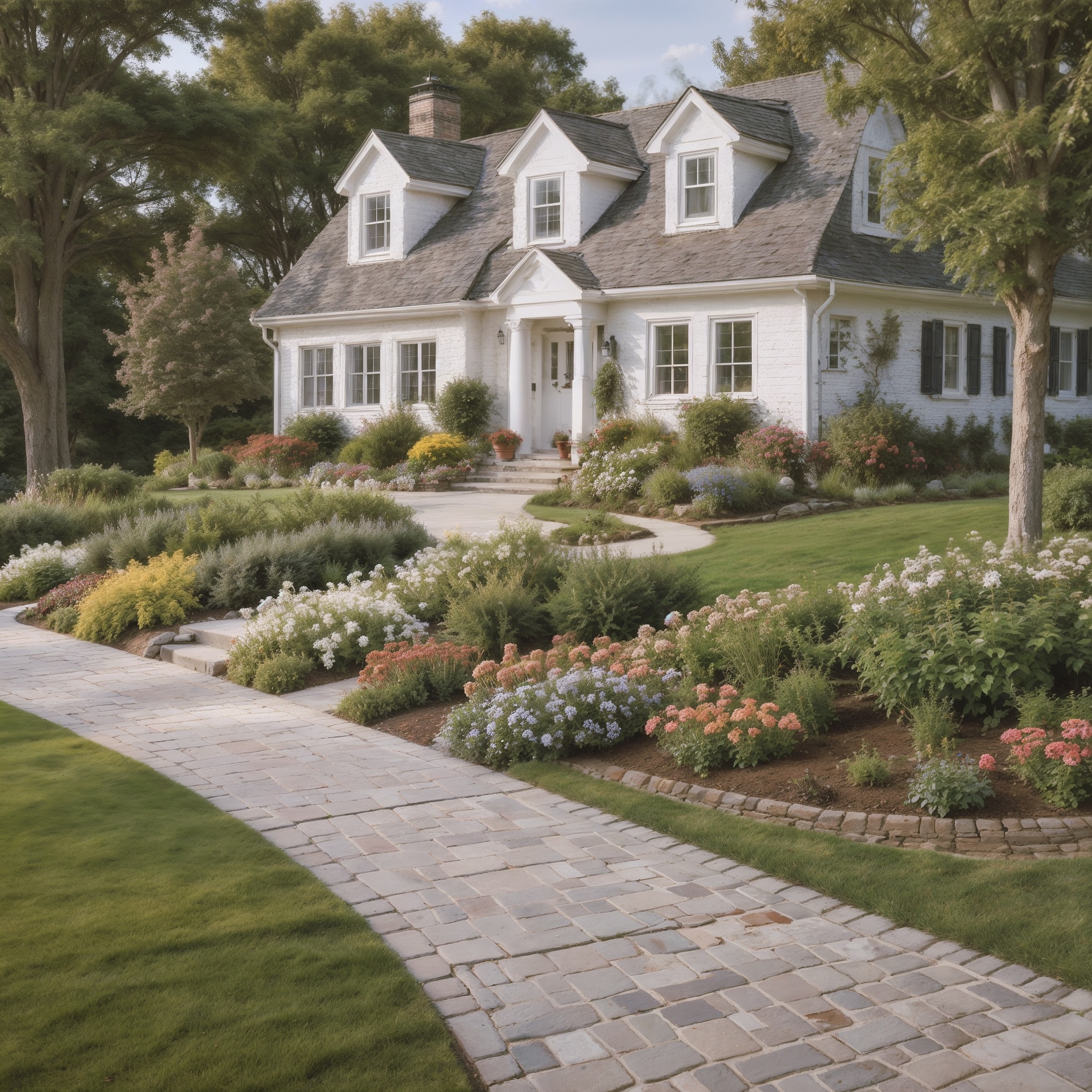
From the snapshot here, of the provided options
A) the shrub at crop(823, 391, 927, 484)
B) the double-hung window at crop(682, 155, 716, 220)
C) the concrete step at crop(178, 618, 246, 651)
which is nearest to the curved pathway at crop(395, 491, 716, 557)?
the concrete step at crop(178, 618, 246, 651)

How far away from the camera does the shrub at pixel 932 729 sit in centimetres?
585

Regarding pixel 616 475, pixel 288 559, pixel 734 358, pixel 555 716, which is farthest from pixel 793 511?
pixel 555 716

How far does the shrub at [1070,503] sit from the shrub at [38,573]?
35.6ft

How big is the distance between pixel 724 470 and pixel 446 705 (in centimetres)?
947

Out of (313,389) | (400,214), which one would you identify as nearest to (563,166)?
(400,214)

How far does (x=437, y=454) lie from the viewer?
72.3 ft

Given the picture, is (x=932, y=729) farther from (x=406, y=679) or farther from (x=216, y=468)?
(x=216, y=468)

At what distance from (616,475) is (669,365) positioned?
3569 mm

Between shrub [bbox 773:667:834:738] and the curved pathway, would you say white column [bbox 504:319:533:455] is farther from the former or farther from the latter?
shrub [bbox 773:667:834:738]

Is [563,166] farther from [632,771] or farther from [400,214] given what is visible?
[632,771]

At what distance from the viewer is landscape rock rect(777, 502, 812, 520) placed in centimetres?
1593

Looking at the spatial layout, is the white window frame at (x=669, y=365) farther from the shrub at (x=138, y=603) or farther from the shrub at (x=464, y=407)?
the shrub at (x=138, y=603)

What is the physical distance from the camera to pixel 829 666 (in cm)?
695

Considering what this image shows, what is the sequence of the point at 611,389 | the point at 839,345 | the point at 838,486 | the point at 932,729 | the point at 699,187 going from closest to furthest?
1. the point at 932,729
2. the point at 838,486
3. the point at 839,345
4. the point at 699,187
5. the point at 611,389
